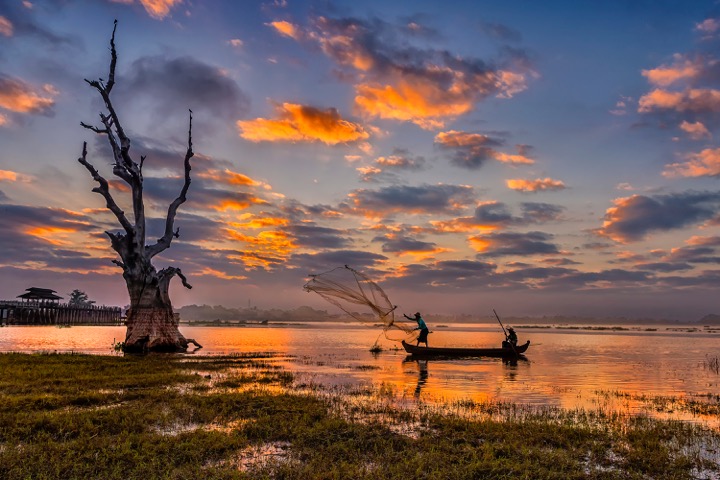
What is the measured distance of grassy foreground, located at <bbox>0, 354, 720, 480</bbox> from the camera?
32.8 ft

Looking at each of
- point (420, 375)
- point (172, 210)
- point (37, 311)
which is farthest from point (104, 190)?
point (37, 311)

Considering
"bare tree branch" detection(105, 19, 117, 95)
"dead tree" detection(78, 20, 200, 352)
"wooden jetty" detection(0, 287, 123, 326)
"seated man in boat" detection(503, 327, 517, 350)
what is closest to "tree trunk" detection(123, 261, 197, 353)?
"dead tree" detection(78, 20, 200, 352)

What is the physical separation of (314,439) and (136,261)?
35192mm

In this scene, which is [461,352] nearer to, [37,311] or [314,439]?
[314,439]

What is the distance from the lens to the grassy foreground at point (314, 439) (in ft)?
32.8

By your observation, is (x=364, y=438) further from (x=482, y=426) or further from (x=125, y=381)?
(x=125, y=381)

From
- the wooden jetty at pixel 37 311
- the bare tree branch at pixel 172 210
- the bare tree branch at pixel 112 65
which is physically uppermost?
the bare tree branch at pixel 112 65

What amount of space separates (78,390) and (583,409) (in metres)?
19.6

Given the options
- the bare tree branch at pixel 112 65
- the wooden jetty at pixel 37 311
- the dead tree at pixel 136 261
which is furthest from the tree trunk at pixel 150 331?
the wooden jetty at pixel 37 311

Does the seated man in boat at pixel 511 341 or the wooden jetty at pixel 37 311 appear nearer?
the seated man in boat at pixel 511 341

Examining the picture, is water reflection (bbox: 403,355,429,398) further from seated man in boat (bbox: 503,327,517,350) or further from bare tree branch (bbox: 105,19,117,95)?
bare tree branch (bbox: 105,19,117,95)

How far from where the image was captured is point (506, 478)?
31.8 ft

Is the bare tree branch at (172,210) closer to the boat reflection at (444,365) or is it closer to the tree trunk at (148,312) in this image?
the tree trunk at (148,312)

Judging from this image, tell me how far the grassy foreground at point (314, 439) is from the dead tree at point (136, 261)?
23378 millimetres
